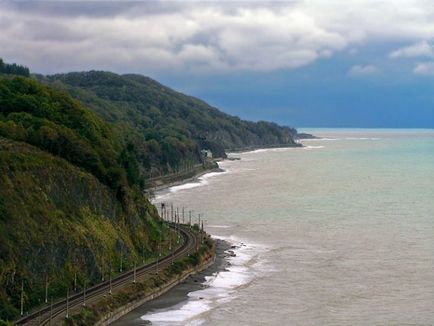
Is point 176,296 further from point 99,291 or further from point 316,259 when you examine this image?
point 316,259

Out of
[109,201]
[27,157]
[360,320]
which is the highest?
[27,157]

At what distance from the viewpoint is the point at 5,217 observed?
59.6 meters

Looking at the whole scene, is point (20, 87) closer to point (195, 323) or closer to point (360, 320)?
point (195, 323)

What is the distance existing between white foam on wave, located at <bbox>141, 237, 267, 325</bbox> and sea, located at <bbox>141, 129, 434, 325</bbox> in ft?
0.30

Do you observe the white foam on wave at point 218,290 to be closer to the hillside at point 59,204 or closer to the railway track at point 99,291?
the railway track at point 99,291

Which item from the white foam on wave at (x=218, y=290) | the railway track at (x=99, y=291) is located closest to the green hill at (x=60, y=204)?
the railway track at (x=99, y=291)

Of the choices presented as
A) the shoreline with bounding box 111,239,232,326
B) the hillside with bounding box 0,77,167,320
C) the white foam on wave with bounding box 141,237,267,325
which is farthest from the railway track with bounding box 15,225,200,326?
the white foam on wave with bounding box 141,237,267,325

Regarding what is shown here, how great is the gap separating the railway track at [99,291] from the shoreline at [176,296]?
111 inches

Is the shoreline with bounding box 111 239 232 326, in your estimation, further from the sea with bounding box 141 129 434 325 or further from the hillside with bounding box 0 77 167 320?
the hillside with bounding box 0 77 167 320

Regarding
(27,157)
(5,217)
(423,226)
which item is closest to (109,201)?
(27,157)

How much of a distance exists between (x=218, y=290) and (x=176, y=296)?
181 inches

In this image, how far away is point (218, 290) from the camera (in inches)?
2785

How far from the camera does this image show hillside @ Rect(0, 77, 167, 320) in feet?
194

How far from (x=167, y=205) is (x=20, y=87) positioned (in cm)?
4736
